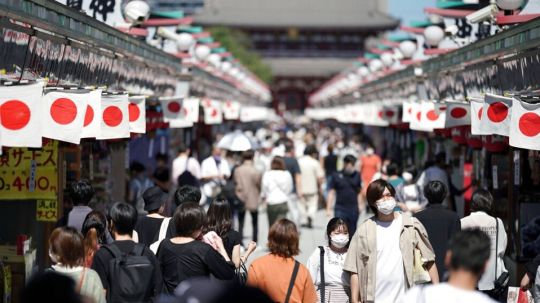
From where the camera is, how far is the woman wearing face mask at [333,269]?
777 cm

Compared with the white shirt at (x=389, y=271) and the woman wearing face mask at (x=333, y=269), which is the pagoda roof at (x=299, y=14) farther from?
the white shirt at (x=389, y=271)

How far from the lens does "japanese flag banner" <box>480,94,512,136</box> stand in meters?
8.88

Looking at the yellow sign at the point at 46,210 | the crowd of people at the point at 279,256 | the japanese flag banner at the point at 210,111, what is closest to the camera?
the crowd of people at the point at 279,256

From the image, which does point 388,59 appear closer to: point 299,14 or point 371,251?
point 371,251

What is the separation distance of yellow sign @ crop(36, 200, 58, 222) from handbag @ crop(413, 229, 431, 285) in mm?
4269

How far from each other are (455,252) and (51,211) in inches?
254

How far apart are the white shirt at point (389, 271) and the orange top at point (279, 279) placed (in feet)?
2.32

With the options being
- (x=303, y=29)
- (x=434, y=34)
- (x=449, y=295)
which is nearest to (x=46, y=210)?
(x=449, y=295)

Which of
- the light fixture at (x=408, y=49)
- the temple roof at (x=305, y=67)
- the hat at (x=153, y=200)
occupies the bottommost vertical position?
the hat at (x=153, y=200)

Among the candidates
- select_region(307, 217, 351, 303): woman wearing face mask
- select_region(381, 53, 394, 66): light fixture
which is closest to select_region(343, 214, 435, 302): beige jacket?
select_region(307, 217, 351, 303): woman wearing face mask

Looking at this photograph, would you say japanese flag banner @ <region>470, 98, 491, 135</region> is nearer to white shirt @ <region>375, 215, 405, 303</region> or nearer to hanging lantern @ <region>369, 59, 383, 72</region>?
white shirt @ <region>375, 215, 405, 303</region>

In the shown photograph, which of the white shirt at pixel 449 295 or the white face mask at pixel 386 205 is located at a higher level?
the white face mask at pixel 386 205

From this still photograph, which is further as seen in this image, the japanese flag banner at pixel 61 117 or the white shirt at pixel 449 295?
the japanese flag banner at pixel 61 117

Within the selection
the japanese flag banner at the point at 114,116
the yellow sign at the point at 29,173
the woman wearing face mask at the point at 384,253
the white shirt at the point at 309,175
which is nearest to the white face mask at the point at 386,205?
the woman wearing face mask at the point at 384,253
